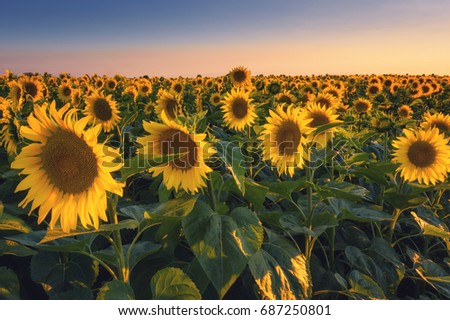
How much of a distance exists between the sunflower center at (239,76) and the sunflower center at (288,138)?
7.66 meters

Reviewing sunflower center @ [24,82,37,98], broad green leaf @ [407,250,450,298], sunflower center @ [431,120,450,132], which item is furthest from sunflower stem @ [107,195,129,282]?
sunflower center @ [24,82,37,98]

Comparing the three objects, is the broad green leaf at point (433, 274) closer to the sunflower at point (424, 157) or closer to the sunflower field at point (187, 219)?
the sunflower field at point (187, 219)

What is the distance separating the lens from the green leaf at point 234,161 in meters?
2.33

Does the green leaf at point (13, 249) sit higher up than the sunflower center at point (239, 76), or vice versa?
the sunflower center at point (239, 76)

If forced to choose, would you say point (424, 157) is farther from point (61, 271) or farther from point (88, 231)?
point (61, 271)

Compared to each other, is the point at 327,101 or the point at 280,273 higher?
the point at 327,101

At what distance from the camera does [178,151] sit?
8.82 feet

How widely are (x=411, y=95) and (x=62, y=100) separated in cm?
1359

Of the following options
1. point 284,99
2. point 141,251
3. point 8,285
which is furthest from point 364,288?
point 284,99

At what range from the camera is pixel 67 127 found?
6.85 feet

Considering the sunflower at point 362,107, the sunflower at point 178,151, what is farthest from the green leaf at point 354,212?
the sunflower at point 362,107

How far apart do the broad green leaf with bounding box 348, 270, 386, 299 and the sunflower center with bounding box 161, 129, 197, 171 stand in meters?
1.56

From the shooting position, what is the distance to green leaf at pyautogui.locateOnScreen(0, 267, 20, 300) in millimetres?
2502

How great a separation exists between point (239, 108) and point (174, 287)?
4407 millimetres
